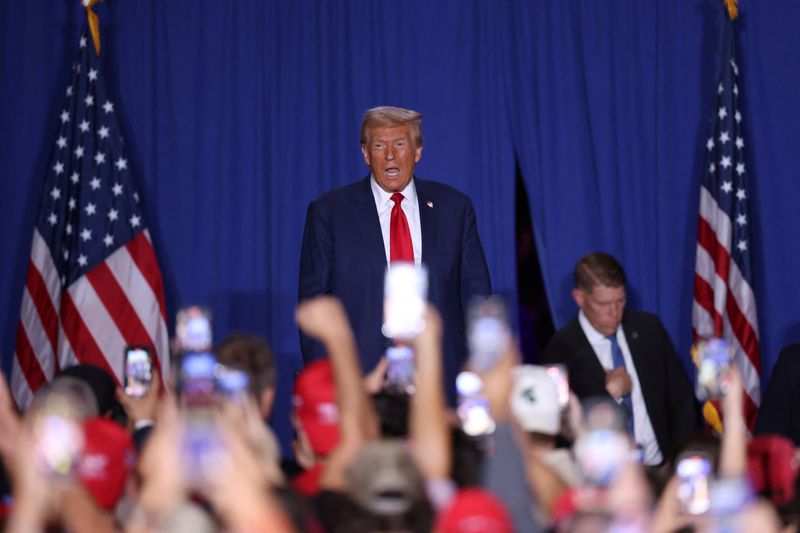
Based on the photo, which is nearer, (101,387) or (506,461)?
(506,461)

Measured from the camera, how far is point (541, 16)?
7.45 meters

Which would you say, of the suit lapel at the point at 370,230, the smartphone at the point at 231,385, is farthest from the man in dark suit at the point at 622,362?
the smartphone at the point at 231,385

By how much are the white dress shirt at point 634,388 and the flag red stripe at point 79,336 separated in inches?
99.1

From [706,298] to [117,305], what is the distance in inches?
122

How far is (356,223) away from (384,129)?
40 centimetres

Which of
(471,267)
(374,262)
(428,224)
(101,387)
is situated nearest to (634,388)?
(471,267)

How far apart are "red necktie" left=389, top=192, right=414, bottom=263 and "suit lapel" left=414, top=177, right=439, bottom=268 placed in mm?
67

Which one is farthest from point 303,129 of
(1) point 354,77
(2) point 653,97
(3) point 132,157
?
(2) point 653,97

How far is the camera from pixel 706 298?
7102 mm

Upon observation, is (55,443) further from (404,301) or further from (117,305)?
(117,305)

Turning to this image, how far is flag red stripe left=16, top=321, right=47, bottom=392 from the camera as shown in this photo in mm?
6844

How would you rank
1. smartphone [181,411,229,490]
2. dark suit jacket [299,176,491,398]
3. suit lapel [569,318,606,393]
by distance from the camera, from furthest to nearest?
suit lapel [569,318,606,393] < dark suit jacket [299,176,491,398] < smartphone [181,411,229,490]

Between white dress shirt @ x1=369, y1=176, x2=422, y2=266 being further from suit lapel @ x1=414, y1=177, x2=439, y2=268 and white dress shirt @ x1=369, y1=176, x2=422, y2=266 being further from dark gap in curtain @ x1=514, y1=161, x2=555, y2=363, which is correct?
dark gap in curtain @ x1=514, y1=161, x2=555, y2=363

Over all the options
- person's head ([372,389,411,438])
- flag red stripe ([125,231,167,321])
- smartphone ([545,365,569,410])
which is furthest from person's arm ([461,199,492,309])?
flag red stripe ([125,231,167,321])
